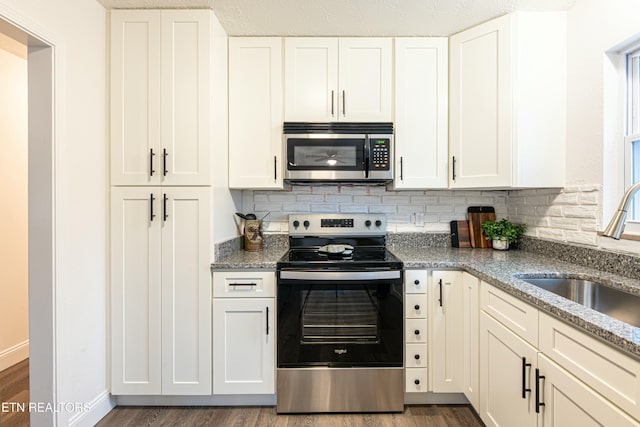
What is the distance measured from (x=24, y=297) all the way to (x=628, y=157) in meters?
4.14

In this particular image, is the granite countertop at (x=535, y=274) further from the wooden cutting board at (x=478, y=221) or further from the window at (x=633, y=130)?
the window at (x=633, y=130)

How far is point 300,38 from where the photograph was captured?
211 centimetres

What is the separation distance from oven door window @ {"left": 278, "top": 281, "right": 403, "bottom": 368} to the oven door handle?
0.17 feet

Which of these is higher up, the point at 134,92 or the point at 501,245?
the point at 134,92

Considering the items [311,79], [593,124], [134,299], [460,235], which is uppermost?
[311,79]

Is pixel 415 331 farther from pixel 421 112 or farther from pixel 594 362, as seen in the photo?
pixel 421 112

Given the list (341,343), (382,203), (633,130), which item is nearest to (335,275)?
(341,343)

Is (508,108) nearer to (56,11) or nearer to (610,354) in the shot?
(610,354)

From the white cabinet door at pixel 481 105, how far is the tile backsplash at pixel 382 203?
37cm

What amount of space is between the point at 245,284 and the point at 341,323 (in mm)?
612

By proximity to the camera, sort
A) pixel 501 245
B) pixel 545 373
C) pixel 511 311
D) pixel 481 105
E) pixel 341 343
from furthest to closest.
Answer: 1. pixel 501 245
2. pixel 481 105
3. pixel 341 343
4. pixel 511 311
5. pixel 545 373

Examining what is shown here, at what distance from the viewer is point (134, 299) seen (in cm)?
184

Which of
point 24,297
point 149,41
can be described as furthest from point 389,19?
point 24,297

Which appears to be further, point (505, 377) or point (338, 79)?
point (338, 79)
